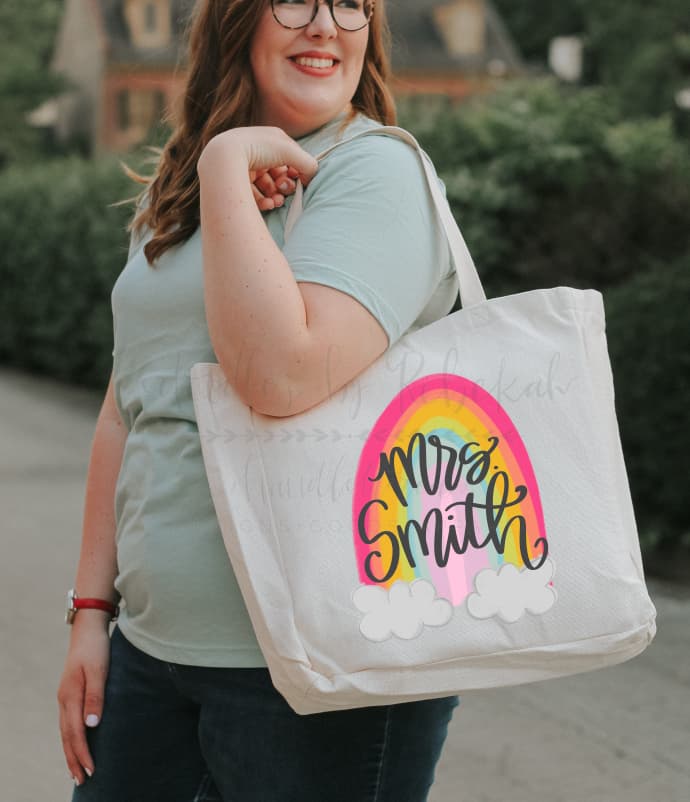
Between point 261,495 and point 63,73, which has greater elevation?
point 261,495

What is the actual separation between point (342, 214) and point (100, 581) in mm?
719

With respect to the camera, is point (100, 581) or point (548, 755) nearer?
point (100, 581)

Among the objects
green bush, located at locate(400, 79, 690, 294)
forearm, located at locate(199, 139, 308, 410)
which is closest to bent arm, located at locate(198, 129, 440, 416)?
forearm, located at locate(199, 139, 308, 410)

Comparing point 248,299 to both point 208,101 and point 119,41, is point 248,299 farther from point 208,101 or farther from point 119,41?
point 119,41

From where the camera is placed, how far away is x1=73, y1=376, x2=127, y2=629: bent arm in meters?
1.90

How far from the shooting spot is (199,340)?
1.63 m

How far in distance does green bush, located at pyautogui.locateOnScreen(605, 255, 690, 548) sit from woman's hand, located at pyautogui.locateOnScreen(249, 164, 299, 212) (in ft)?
14.2

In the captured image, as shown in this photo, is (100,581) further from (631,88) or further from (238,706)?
(631,88)

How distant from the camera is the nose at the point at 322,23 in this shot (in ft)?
5.54

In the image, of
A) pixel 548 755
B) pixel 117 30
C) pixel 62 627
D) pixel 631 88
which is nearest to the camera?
pixel 548 755

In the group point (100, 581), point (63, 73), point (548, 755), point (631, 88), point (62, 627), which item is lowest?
point (63, 73)

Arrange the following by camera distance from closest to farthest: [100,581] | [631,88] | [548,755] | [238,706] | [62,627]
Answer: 1. [238,706]
2. [100,581]
3. [548,755]
4. [62,627]
5. [631,88]

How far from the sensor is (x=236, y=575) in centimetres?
153

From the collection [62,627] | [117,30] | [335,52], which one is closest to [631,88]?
[117,30]
